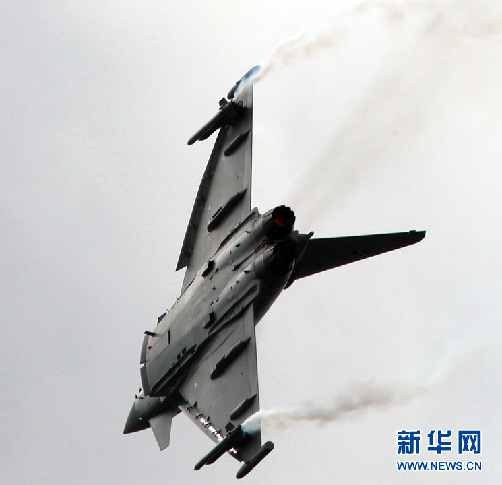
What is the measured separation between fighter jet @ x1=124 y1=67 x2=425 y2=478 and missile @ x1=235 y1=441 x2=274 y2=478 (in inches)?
0.8

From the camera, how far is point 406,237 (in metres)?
31.1

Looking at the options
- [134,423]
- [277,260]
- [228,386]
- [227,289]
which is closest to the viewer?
[277,260]

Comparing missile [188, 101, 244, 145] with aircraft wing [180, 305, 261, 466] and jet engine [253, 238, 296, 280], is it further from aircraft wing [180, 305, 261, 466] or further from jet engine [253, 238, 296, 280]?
aircraft wing [180, 305, 261, 466]

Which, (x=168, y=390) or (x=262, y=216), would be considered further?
(x=168, y=390)

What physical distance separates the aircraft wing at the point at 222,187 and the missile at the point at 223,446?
6632 mm

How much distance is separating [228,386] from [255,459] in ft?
11.2

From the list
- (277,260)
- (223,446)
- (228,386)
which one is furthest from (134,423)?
(277,260)

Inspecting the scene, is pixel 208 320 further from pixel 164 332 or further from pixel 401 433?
pixel 401 433

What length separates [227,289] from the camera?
103 ft

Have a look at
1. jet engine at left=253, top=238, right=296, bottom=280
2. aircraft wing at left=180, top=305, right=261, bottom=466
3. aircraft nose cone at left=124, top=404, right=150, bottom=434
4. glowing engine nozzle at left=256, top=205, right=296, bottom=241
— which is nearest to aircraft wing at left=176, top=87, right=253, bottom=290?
glowing engine nozzle at left=256, top=205, right=296, bottom=241

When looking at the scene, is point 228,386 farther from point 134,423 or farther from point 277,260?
point 134,423

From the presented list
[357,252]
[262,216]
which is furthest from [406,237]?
[262,216]

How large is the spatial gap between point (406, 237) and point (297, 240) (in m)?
2.80

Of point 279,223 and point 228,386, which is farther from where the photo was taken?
point 228,386
